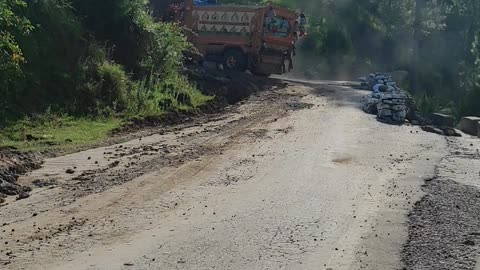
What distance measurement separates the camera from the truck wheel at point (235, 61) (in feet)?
98.5

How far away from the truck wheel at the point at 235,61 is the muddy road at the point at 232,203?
13.5m

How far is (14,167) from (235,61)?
19.5 m

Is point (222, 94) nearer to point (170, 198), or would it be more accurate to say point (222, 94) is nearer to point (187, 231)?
point (170, 198)

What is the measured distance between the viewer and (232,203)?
9.73 meters

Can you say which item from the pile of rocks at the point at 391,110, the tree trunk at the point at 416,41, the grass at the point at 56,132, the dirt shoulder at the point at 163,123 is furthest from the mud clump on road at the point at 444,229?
the tree trunk at the point at 416,41

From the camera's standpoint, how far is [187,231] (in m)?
8.25

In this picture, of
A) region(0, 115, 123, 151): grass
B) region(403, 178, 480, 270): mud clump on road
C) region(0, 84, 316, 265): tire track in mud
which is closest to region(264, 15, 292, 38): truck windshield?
region(0, 84, 316, 265): tire track in mud

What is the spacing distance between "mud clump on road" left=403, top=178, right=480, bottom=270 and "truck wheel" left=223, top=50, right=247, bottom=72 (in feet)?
61.6

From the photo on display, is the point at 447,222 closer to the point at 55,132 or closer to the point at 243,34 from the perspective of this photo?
the point at 55,132

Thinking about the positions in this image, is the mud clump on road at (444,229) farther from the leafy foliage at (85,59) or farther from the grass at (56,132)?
the leafy foliage at (85,59)

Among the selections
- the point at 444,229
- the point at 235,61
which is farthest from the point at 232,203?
the point at 235,61

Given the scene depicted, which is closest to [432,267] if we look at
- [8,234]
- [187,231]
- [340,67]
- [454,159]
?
[187,231]

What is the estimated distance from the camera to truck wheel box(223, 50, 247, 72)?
1182 inches

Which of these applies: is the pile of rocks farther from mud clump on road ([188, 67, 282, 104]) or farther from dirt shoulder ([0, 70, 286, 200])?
mud clump on road ([188, 67, 282, 104])
